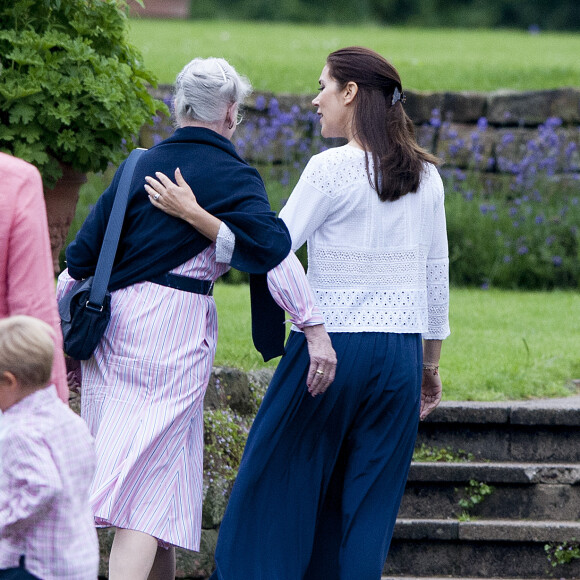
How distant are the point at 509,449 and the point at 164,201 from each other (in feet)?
7.61

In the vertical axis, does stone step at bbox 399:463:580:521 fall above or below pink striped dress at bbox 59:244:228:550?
below

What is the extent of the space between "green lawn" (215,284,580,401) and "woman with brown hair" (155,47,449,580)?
167 cm

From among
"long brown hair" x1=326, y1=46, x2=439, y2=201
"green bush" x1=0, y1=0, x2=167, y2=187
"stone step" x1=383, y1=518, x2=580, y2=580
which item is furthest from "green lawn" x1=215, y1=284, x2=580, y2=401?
"long brown hair" x1=326, y1=46, x2=439, y2=201

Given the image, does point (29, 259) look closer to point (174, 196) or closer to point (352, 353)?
point (174, 196)

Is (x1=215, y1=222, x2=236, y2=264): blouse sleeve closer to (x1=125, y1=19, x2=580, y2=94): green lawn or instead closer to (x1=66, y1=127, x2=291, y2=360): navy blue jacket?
(x1=66, y1=127, x2=291, y2=360): navy blue jacket

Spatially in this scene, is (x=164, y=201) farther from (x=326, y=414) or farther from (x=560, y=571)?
(x=560, y=571)

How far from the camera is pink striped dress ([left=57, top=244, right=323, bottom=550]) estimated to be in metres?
3.38

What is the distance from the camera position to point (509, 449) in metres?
5.06

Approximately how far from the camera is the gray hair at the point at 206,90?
3375mm

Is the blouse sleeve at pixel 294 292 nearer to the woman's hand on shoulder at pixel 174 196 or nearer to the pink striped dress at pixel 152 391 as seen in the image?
the pink striped dress at pixel 152 391

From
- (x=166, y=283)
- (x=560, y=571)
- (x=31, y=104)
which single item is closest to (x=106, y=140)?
(x=31, y=104)

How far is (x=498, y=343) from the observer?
21.1ft

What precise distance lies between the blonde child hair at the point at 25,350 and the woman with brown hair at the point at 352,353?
3.43ft

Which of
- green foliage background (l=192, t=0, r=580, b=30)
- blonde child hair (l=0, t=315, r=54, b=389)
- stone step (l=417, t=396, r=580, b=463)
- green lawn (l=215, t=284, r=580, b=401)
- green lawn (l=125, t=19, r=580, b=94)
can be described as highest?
green foliage background (l=192, t=0, r=580, b=30)
